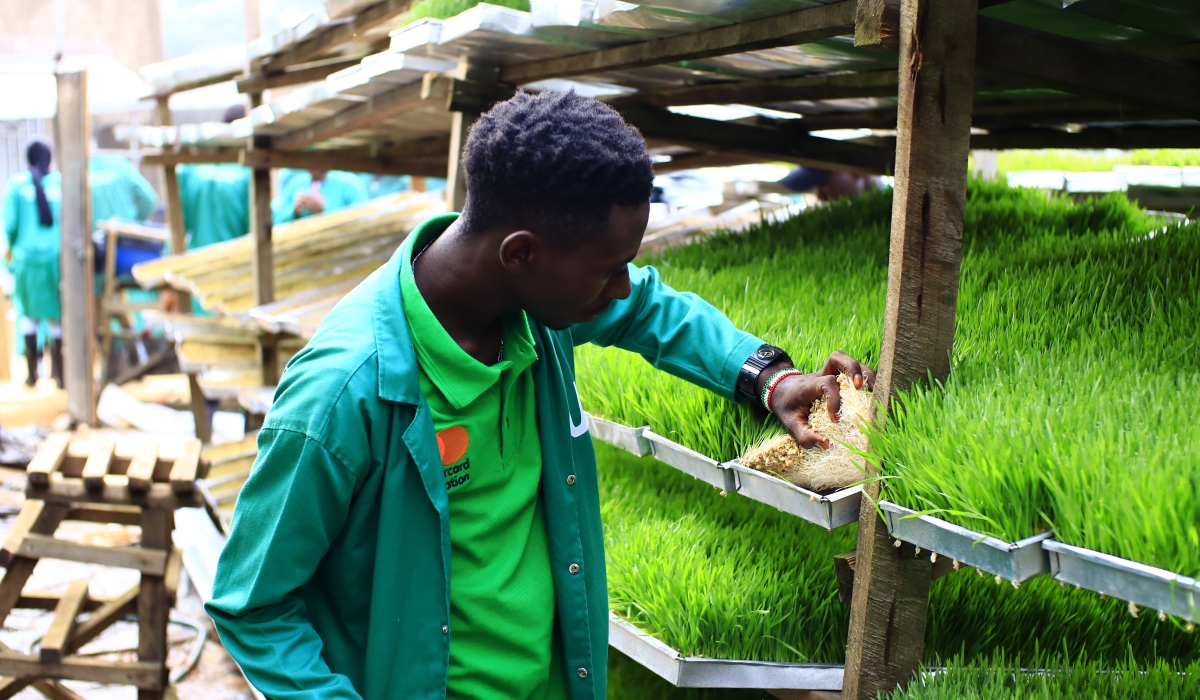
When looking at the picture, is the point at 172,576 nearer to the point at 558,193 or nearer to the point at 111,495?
the point at 111,495

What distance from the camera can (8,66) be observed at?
27.2ft

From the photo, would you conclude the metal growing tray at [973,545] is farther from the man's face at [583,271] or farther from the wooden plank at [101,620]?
the wooden plank at [101,620]

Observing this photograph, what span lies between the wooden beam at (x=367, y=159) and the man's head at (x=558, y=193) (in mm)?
4119

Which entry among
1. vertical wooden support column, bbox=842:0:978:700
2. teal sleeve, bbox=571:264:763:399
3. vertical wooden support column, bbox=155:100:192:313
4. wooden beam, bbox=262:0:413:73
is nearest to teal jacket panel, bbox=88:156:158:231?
vertical wooden support column, bbox=155:100:192:313

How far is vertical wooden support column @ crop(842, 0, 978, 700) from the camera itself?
1640 millimetres

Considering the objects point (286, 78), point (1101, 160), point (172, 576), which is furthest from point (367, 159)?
point (1101, 160)

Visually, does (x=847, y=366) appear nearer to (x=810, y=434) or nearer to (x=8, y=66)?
(x=810, y=434)

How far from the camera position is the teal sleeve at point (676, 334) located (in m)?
1.94

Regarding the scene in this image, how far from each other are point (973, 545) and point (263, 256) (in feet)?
15.3

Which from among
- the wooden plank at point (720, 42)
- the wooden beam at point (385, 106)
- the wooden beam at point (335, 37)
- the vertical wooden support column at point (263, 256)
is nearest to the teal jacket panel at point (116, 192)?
the vertical wooden support column at point (263, 256)

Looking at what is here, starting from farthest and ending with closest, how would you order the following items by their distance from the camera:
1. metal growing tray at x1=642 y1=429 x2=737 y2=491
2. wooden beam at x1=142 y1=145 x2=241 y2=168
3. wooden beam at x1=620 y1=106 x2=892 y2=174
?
1. wooden beam at x1=142 y1=145 x2=241 y2=168
2. wooden beam at x1=620 y1=106 x2=892 y2=174
3. metal growing tray at x1=642 y1=429 x2=737 y2=491

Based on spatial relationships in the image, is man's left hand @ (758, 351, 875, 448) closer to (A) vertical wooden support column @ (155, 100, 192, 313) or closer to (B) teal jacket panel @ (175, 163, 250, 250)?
(A) vertical wooden support column @ (155, 100, 192, 313)

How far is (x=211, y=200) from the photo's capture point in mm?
7969

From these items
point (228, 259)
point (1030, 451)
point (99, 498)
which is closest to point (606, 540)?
point (1030, 451)
